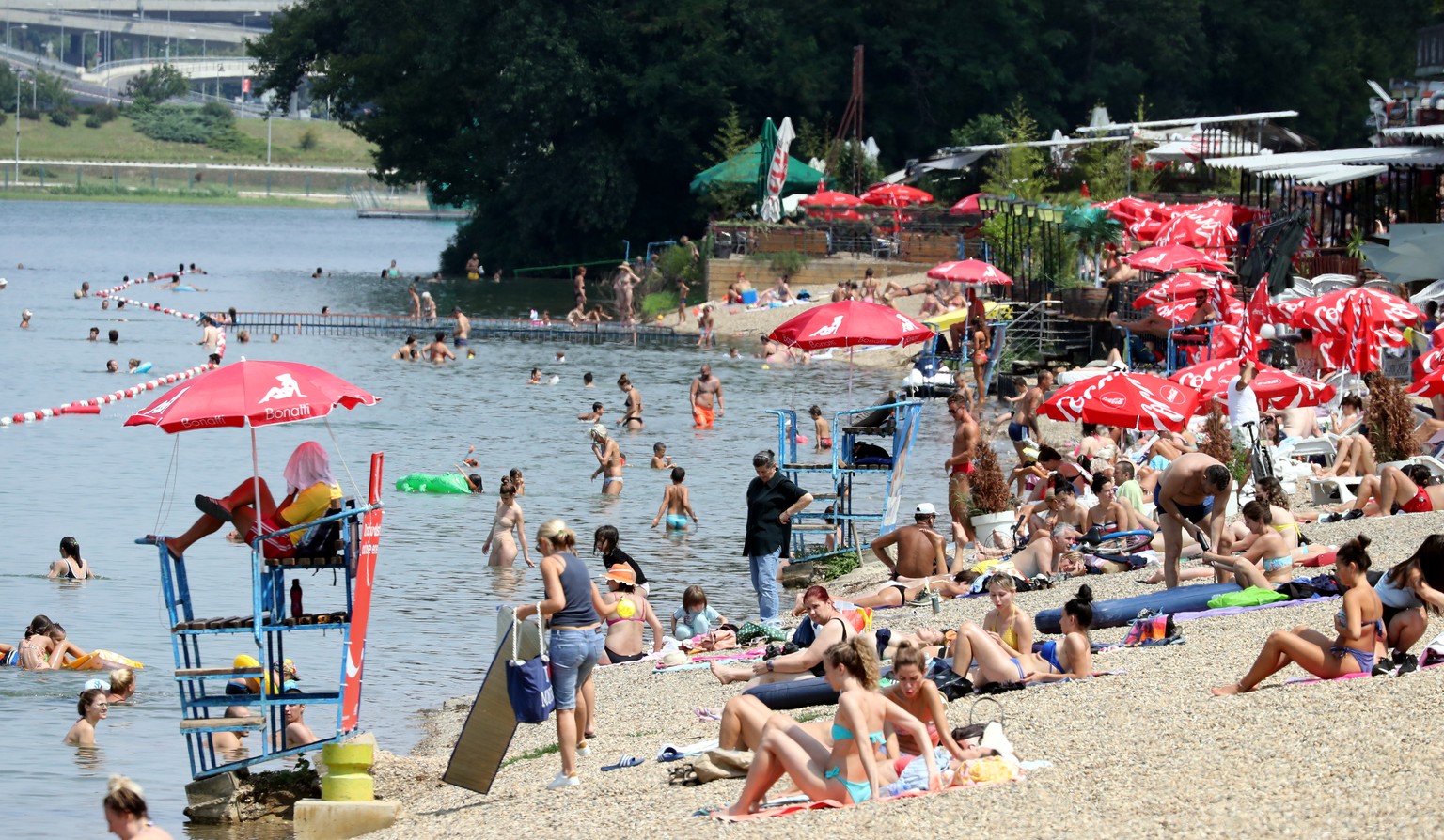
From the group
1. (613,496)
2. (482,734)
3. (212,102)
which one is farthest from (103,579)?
(212,102)

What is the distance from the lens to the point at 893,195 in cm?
4825

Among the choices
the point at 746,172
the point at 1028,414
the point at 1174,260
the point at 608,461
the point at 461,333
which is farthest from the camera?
the point at 746,172

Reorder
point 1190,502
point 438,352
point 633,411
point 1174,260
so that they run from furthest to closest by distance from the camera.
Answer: point 438,352 → point 633,411 → point 1174,260 → point 1190,502

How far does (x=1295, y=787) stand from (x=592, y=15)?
52.1m

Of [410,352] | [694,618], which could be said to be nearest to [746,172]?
[410,352]

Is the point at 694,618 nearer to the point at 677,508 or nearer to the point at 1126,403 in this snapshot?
the point at 1126,403

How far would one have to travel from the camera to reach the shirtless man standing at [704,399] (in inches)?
1170

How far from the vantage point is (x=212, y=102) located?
6909 inches

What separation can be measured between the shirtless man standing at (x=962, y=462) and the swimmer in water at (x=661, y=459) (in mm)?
7214

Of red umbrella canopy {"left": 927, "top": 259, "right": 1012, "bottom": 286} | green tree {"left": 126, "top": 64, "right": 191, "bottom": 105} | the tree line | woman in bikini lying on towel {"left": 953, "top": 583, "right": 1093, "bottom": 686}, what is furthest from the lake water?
green tree {"left": 126, "top": 64, "right": 191, "bottom": 105}

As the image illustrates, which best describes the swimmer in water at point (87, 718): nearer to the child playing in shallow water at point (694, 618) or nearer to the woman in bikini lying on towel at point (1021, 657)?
the child playing in shallow water at point (694, 618)

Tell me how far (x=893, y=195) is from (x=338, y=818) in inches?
1528

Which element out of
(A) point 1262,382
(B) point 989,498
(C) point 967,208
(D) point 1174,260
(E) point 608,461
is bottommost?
(E) point 608,461

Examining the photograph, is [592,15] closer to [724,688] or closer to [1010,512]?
[1010,512]
